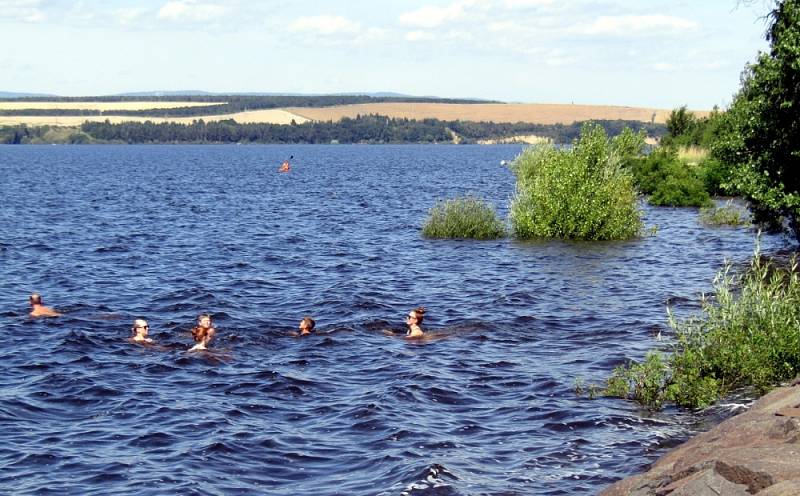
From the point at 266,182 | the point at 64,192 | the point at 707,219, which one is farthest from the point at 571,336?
the point at 266,182

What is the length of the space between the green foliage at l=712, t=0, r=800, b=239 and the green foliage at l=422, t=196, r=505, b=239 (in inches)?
524

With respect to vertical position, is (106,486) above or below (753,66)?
below

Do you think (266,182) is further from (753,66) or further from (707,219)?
(753,66)

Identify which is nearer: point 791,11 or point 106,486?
point 106,486

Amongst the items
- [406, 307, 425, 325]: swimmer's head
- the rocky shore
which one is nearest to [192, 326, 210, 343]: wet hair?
[406, 307, 425, 325]: swimmer's head

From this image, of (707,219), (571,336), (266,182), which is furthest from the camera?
(266,182)

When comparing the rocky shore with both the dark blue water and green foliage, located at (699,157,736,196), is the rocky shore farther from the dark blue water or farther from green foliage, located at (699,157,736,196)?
green foliage, located at (699,157,736,196)

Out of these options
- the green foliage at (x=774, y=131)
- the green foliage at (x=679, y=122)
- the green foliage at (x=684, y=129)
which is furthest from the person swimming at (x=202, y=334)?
the green foliage at (x=679, y=122)

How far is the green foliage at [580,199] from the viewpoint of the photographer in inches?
1432

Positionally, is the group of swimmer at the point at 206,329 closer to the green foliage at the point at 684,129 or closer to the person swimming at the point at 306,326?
the person swimming at the point at 306,326

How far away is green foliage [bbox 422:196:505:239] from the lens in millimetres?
39938

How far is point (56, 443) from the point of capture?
14648mm

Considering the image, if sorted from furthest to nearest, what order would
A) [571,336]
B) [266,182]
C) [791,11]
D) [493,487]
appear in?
[266,182]
[791,11]
[571,336]
[493,487]

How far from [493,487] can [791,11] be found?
657 inches
